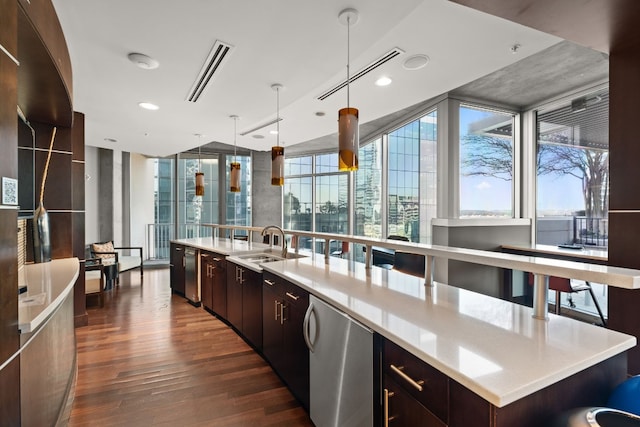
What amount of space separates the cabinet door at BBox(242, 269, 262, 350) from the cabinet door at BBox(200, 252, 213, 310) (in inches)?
40.6

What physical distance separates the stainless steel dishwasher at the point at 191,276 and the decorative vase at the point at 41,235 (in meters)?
1.70

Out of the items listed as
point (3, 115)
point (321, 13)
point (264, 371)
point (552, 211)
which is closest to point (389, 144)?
point (552, 211)

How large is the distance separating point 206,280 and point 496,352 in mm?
3738

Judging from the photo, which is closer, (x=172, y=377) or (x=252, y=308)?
(x=172, y=377)

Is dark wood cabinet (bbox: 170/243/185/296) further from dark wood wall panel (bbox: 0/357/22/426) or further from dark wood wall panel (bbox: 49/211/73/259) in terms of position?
dark wood wall panel (bbox: 0/357/22/426)

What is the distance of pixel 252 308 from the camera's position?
2902 mm

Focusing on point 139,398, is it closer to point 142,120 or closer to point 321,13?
point 321,13

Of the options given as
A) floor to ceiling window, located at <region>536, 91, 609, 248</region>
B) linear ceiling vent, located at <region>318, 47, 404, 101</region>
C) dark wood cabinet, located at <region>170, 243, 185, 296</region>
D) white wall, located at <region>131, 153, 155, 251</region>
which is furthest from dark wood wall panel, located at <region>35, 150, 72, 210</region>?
floor to ceiling window, located at <region>536, 91, 609, 248</region>

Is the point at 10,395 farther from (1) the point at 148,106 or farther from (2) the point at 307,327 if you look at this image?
(1) the point at 148,106

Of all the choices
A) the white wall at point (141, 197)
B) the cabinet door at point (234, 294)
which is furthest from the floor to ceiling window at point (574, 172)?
the white wall at point (141, 197)

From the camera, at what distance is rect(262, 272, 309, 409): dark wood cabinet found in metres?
2.00

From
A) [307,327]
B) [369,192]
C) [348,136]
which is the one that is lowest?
[307,327]

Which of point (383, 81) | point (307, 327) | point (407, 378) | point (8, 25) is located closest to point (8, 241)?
point (8, 25)

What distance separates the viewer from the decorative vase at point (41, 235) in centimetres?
256
